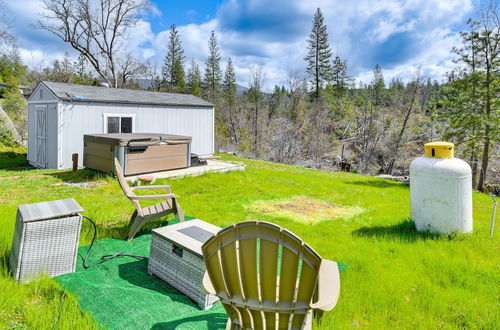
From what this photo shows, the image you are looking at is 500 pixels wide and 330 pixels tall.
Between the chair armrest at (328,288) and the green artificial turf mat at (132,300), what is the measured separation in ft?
2.96

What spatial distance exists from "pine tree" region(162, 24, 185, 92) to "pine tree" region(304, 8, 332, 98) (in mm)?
15894

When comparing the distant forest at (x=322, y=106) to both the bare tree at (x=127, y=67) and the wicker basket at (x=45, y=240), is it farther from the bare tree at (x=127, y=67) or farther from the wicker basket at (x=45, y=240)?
the wicker basket at (x=45, y=240)

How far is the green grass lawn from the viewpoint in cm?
232

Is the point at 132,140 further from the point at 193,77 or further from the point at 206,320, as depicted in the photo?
the point at 193,77

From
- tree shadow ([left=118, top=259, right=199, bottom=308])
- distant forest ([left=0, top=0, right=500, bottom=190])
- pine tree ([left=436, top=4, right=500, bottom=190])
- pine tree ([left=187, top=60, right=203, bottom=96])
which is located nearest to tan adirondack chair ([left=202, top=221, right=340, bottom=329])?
tree shadow ([left=118, top=259, right=199, bottom=308])

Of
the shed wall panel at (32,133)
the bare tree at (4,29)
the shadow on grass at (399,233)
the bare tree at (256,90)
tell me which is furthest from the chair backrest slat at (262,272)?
the bare tree at (4,29)

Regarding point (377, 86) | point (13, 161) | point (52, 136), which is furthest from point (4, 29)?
point (377, 86)

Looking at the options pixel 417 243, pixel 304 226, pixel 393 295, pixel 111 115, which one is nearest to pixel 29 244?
pixel 393 295

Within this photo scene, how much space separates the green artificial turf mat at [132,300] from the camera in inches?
86.2

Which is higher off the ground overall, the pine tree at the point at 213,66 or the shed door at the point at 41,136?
the pine tree at the point at 213,66

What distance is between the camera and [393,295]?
2.74 metres

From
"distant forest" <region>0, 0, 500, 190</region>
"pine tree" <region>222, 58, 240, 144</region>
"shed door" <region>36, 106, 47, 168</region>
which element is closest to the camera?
"shed door" <region>36, 106, 47, 168</region>

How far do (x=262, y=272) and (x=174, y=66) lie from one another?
39208 mm

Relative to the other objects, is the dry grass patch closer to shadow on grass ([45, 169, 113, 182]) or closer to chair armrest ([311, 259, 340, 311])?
chair armrest ([311, 259, 340, 311])
